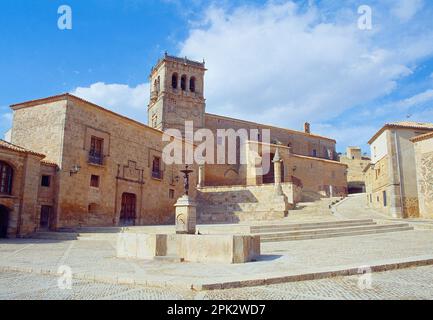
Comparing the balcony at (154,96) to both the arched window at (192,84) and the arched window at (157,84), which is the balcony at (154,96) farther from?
the arched window at (192,84)

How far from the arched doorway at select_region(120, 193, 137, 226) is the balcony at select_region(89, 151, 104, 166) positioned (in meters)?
2.70

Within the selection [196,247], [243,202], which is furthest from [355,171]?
[196,247]

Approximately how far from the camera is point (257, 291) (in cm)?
495

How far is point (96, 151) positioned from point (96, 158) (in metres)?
0.42

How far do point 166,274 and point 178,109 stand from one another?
104 feet

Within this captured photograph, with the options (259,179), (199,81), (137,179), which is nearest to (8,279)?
(137,179)

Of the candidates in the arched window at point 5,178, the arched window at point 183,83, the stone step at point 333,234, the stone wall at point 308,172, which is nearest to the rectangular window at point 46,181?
the arched window at point 5,178

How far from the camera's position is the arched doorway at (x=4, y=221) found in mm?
14875

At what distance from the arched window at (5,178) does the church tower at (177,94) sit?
820 inches

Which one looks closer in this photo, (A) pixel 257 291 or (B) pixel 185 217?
(A) pixel 257 291

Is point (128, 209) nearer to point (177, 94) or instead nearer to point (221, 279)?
point (221, 279)

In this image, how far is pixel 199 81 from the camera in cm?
3897

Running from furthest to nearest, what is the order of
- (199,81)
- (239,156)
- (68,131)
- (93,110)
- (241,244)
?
1. (199,81)
2. (239,156)
3. (93,110)
4. (68,131)
5. (241,244)
